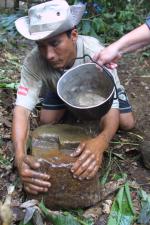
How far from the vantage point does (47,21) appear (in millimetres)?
2852

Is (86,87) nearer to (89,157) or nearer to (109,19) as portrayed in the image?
(89,157)

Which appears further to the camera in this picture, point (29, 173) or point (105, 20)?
point (105, 20)

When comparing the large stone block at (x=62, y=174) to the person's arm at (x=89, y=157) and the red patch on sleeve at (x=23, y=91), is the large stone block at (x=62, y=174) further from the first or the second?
the red patch on sleeve at (x=23, y=91)

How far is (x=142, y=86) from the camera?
4859mm

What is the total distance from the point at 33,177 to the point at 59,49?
84 cm

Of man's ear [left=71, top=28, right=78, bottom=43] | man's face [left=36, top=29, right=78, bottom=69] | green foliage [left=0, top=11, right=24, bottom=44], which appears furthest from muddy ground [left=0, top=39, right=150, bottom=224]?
man's ear [left=71, top=28, right=78, bottom=43]

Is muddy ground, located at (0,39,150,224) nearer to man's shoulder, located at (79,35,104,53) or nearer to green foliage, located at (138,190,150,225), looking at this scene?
green foliage, located at (138,190,150,225)

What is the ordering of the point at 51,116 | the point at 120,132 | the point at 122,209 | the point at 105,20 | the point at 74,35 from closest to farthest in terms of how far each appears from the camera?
the point at 122,209
the point at 74,35
the point at 51,116
the point at 120,132
the point at 105,20

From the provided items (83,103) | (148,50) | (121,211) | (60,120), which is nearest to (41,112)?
(60,120)

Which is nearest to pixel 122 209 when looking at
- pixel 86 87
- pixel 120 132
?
pixel 86 87

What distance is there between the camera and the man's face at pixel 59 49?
294cm

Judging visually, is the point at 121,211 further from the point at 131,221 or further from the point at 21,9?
the point at 21,9

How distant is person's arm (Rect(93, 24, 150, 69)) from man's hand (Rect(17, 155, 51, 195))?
70 centimetres

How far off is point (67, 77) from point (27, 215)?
3.02 feet
